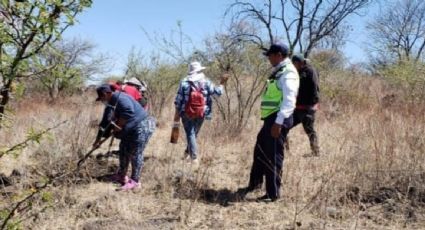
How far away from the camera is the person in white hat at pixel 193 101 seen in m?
6.34

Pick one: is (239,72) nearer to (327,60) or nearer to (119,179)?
(119,179)

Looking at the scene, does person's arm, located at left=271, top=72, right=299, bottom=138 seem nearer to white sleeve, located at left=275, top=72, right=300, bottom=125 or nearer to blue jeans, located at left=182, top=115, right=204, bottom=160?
white sleeve, located at left=275, top=72, right=300, bottom=125

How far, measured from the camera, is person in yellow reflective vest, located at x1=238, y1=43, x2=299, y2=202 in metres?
4.49

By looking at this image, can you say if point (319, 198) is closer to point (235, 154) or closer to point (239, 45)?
point (235, 154)

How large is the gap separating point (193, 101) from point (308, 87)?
1.55 metres

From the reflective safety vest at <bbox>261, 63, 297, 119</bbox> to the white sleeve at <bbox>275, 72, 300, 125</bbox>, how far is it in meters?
Result: 0.06

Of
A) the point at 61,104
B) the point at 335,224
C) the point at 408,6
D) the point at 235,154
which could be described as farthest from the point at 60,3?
the point at 408,6

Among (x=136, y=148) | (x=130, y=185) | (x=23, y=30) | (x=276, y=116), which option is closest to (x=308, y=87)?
(x=276, y=116)

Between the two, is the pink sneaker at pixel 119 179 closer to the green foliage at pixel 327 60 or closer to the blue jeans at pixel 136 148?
the blue jeans at pixel 136 148

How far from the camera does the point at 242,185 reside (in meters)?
5.42

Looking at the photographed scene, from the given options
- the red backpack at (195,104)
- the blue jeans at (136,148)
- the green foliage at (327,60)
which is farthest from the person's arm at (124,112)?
the green foliage at (327,60)

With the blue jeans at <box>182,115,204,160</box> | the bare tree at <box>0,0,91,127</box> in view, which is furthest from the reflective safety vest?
the bare tree at <box>0,0,91,127</box>

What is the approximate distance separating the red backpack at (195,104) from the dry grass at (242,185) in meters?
0.64

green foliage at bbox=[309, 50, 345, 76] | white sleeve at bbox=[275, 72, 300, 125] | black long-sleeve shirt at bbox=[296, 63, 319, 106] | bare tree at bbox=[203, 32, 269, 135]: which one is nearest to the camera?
white sleeve at bbox=[275, 72, 300, 125]
